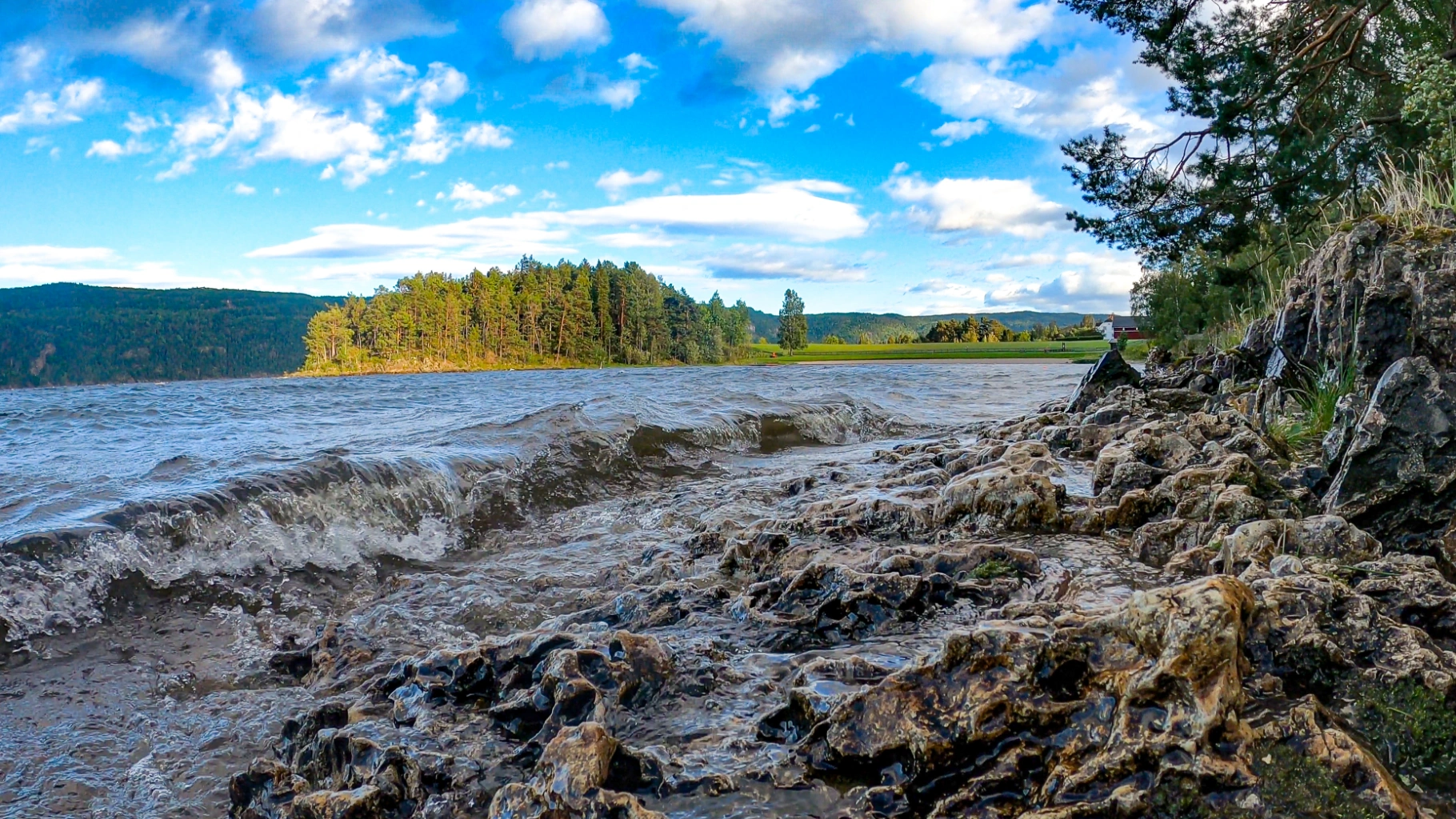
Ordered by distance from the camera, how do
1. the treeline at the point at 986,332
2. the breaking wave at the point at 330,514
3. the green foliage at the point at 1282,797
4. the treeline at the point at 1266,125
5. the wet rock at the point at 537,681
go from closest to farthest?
the green foliage at the point at 1282,797, the wet rock at the point at 537,681, the breaking wave at the point at 330,514, the treeline at the point at 1266,125, the treeline at the point at 986,332

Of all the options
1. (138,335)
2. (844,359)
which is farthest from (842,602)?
(138,335)

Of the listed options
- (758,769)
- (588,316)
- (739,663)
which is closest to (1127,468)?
(739,663)

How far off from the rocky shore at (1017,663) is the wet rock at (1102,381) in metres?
7.11

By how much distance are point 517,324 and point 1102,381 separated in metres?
117

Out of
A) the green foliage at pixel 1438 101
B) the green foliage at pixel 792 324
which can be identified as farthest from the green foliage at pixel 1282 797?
the green foliage at pixel 792 324

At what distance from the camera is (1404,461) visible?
391 centimetres

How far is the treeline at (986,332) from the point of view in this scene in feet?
522

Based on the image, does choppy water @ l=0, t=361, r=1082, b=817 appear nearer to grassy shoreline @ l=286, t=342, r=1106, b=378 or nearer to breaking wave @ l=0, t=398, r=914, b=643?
breaking wave @ l=0, t=398, r=914, b=643

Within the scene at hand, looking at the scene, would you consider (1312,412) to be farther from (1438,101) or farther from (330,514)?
(330,514)

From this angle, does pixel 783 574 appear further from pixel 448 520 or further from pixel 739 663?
pixel 448 520

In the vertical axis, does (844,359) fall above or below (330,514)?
below

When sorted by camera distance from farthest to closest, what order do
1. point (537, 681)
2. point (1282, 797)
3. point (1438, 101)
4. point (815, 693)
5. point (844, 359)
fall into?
point (844, 359)
point (1438, 101)
point (537, 681)
point (815, 693)
point (1282, 797)

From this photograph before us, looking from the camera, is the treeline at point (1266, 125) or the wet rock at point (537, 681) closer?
the wet rock at point (537, 681)

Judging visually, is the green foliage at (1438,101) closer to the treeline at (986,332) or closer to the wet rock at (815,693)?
the wet rock at (815,693)
